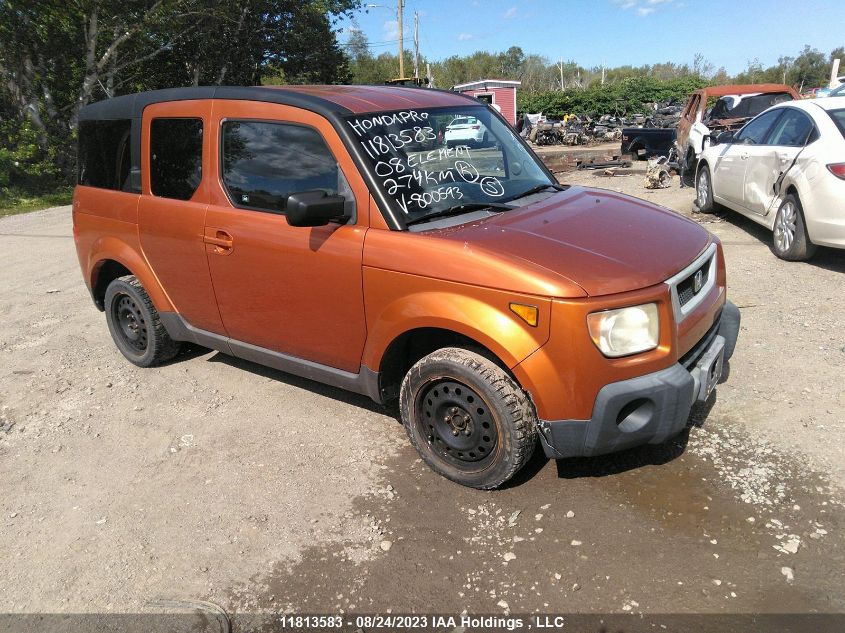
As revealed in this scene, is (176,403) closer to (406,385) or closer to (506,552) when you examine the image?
(406,385)

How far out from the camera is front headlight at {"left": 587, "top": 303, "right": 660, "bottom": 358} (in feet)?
8.83

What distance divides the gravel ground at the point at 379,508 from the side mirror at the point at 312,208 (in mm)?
1385

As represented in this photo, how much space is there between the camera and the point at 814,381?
409cm

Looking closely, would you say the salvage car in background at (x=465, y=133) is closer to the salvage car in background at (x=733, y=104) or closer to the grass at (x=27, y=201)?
the salvage car in background at (x=733, y=104)

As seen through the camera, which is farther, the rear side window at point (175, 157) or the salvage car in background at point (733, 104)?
the salvage car in background at point (733, 104)

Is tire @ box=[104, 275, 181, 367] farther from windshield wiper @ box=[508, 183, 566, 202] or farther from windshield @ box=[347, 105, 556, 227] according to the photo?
windshield wiper @ box=[508, 183, 566, 202]

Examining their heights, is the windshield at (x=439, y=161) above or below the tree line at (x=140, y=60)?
below

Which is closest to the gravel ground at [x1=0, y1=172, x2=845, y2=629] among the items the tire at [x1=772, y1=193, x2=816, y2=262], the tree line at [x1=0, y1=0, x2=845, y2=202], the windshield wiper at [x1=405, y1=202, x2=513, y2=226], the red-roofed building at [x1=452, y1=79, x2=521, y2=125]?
the windshield wiper at [x1=405, y1=202, x2=513, y2=226]

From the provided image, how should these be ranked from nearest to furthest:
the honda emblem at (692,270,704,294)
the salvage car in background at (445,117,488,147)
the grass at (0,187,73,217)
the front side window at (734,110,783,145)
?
the honda emblem at (692,270,704,294) → the salvage car in background at (445,117,488,147) → the front side window at (734,110,783,145) → the grass at (0,187,73,217)

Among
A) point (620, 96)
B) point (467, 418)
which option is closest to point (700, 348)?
point (467, 418)

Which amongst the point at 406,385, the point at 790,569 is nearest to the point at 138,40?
the point at 406,385

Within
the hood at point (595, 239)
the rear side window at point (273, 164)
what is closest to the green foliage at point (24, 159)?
the rear side window at point (273, 164)

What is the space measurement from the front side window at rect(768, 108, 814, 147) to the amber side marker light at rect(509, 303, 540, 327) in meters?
5.24

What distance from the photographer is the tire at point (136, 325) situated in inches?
185
